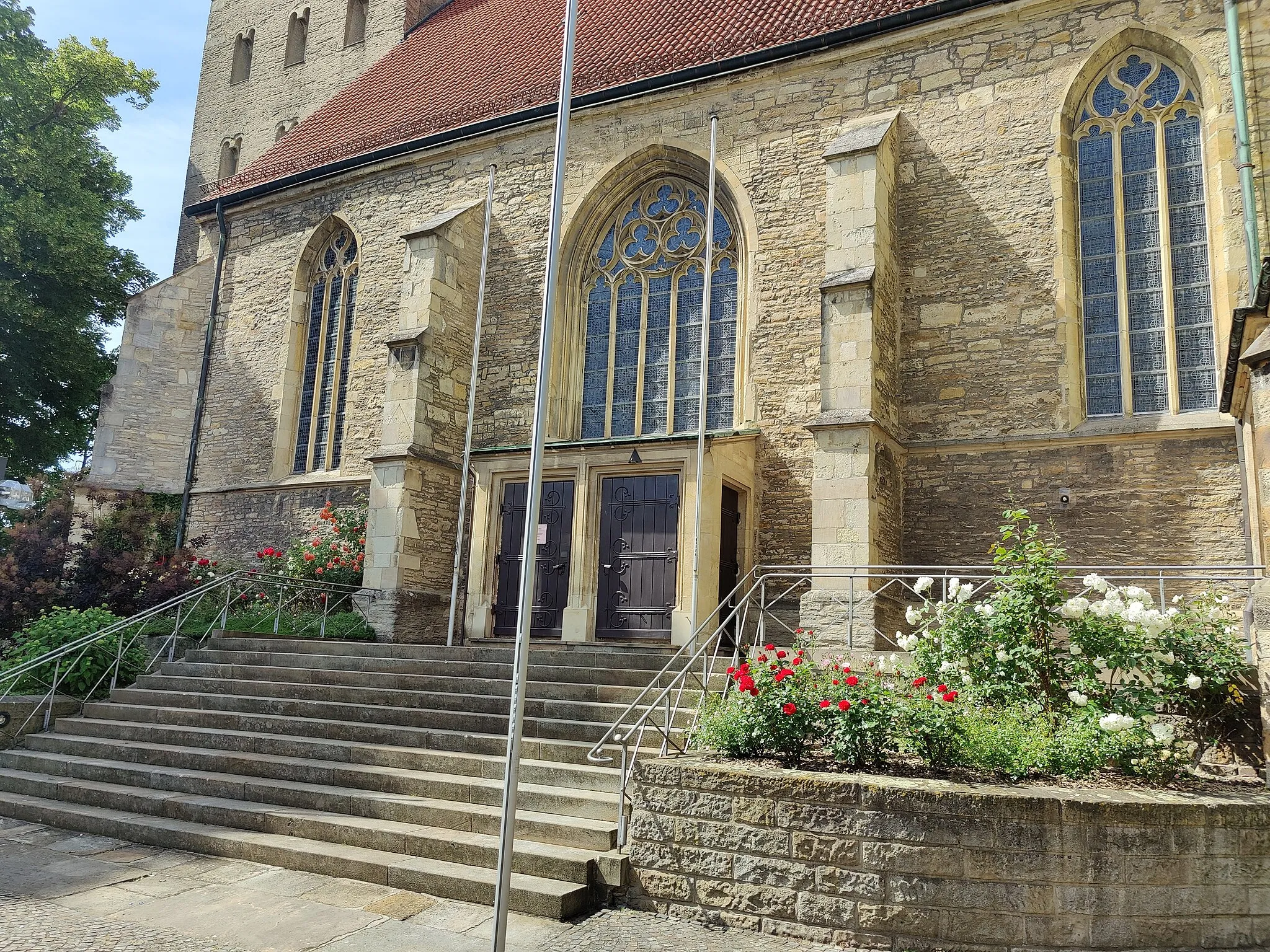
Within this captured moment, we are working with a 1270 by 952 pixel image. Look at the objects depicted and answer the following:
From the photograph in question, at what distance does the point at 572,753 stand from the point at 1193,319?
8.42 metres

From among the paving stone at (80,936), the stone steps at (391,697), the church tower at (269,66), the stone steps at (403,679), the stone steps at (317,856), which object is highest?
the church tower at (269,66)

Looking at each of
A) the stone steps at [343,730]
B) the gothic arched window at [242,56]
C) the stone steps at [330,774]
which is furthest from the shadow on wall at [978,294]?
the gothic arched window at [242,56]

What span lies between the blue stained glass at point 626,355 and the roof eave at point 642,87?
284cm

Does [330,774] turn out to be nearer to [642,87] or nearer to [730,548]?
[730,548]

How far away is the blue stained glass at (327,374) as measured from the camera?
16.4 meters

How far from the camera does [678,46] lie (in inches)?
554

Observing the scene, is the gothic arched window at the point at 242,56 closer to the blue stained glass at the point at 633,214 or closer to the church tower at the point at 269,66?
the church tower at the point at 269,66

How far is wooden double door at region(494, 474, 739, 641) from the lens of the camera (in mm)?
11203

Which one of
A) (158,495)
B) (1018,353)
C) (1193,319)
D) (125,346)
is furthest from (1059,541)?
(125,346)

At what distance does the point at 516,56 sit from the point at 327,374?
697cm

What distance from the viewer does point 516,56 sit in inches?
669

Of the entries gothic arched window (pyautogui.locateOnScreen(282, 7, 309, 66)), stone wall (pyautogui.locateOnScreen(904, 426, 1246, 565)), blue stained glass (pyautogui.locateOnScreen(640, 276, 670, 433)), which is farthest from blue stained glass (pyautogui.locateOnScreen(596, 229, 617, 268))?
gothic arched window (pyautogui.locateOnScreen(282, 7, 309, 66))

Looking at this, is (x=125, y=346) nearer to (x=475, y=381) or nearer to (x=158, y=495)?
(x=158, y=495)

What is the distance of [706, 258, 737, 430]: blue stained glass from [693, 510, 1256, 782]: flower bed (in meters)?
6.12
